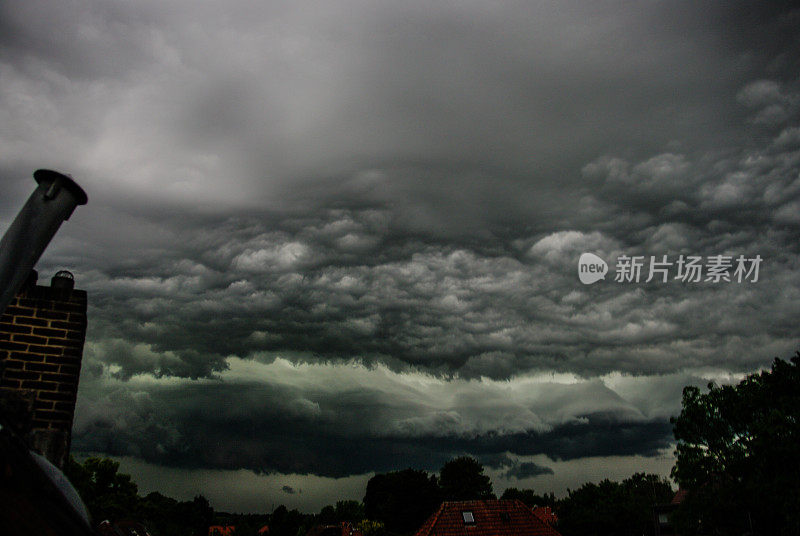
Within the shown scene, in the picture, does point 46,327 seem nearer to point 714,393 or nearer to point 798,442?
point 798,442

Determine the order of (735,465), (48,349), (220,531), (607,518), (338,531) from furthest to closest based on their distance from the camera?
(220,531) → (338,531) → (607,518) → (735,465) → (48,349)

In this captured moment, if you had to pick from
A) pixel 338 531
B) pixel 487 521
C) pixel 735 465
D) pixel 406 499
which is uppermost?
pixel 735 465

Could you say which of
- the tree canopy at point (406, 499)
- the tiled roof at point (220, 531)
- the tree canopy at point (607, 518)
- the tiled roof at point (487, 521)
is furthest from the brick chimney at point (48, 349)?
the tiled roof at point (220, 531)

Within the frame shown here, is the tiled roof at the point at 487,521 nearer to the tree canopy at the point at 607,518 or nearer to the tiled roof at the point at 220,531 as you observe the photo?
the tree canopy at the point at 607,518

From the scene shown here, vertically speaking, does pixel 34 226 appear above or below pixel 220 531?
above

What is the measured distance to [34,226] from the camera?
6.84 ft

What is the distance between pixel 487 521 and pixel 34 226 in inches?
1602

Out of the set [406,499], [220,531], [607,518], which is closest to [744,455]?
[607,518]

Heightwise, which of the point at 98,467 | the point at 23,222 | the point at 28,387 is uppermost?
the point at 23,222

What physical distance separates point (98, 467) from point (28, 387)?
5230 cm

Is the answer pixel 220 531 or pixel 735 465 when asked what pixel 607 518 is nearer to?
pixel 735 465

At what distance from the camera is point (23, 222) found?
205 cm

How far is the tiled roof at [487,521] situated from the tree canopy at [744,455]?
9.87m

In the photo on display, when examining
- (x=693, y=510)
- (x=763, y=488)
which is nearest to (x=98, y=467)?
(x=693, y=510)
